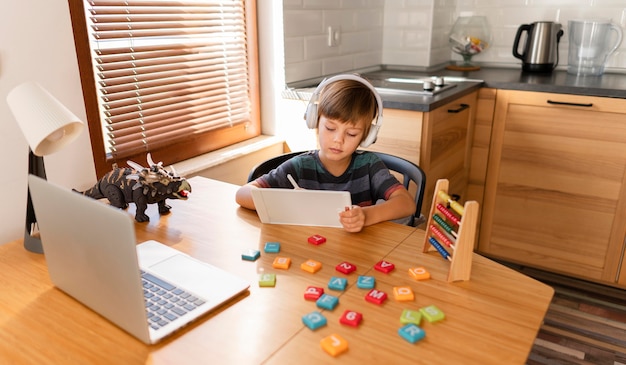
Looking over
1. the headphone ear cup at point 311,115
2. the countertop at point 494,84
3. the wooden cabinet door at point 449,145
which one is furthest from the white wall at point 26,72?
the wooden cabinet door at point 449,145

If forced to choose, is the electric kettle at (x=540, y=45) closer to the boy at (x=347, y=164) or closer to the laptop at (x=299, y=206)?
the boy at (x=347, y=164)

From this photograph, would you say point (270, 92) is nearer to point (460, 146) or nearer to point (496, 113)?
point (460, 146)

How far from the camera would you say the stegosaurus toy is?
1.24 meters

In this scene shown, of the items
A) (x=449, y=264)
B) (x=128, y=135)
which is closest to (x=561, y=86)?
(x=449, y=264)

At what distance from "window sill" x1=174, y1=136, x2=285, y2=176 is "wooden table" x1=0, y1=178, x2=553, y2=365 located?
0.68m

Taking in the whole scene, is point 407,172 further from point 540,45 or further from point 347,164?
point 540,45

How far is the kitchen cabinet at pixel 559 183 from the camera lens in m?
2.17

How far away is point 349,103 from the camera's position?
1447 millimetres

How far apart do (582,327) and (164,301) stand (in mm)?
1859

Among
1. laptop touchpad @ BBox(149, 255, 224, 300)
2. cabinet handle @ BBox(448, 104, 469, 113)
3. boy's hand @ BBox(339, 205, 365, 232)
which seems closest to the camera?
laptop touchpad @ BBox(149, 255, 224, 300)

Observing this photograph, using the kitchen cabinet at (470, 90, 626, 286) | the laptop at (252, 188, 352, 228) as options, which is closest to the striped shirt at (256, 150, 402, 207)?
the laptop at (252, 188, 352, 228)

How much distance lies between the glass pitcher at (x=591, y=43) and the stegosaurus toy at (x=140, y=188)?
2196mm

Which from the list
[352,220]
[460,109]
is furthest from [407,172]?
[460,109]

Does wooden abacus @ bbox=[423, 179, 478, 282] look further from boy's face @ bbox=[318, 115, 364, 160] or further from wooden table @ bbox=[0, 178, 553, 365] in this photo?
boy's face @ bbox=[318, 115, 364, 160]
